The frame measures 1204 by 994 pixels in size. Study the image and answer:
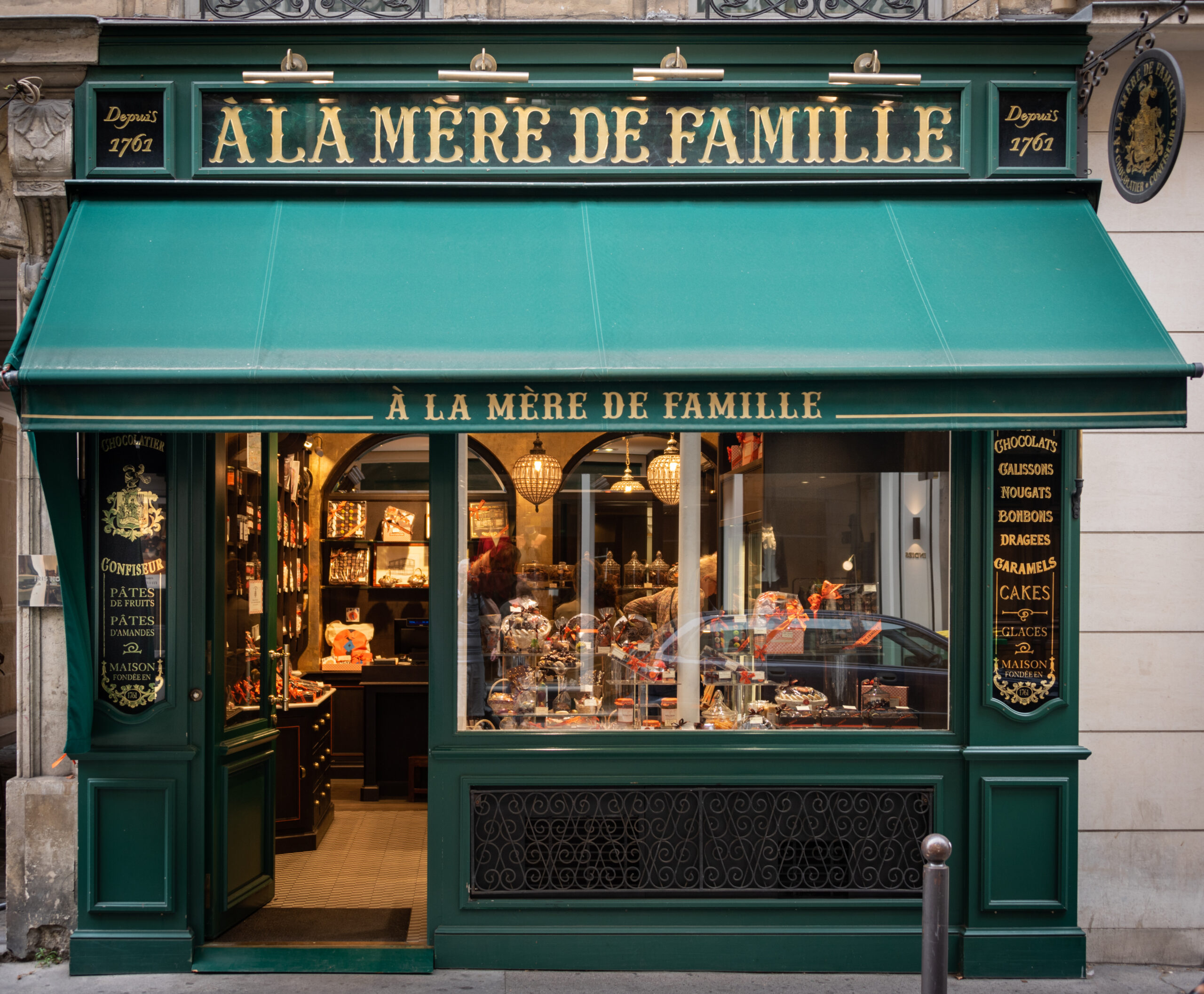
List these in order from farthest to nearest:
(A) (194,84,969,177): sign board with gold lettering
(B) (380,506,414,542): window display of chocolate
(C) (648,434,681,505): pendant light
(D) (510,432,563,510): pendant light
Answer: (B) (380,506,414,542): window display of chocolate < (D) (510,432,563,510): pendant light < (C) (648,434,681,505): pendant light < (A) (194,84,969,177): sign board with gold lettering

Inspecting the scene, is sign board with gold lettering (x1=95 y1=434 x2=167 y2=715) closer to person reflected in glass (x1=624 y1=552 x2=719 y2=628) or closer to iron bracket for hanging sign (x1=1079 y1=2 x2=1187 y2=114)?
person reflected in glass (x1=624 y1=552 x2=719 y2=628)

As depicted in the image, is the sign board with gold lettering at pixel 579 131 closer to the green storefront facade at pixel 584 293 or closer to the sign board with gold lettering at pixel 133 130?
the green storefront facade at pixel 584 293

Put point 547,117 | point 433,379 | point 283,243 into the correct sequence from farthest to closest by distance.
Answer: point 547,117 → point 283,243 → point 433,379

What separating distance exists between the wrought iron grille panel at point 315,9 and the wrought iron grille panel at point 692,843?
4.33 metres

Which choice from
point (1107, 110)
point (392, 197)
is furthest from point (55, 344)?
point (1107, 110)

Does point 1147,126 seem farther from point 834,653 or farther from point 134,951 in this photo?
point 134,951

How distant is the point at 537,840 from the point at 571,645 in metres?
1.10

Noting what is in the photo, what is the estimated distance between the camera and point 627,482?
225 inches

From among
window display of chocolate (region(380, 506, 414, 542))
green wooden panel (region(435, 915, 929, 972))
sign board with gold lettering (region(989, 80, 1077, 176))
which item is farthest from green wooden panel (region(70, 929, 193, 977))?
sign board with gold lettering (region(989, 80, 1077, 176))

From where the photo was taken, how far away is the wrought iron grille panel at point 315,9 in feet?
17.7

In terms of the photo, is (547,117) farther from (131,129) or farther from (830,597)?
(830,597)

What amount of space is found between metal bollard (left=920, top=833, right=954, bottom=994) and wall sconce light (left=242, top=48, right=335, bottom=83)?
4.66 metres

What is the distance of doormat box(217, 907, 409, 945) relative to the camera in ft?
17.2

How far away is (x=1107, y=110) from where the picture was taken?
536 cm
